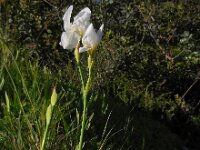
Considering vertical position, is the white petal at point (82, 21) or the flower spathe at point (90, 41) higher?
the white petal at point (82, 21)

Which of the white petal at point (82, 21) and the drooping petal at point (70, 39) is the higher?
the white petal at point (82, 21)

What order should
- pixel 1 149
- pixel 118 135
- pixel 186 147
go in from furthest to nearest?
pixel 186 147 → pixel 118 135 → pixel 1 149

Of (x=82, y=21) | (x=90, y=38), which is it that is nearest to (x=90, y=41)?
(x=90, y=38)

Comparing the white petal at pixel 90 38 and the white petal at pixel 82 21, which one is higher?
the white petal at pixel 82 21

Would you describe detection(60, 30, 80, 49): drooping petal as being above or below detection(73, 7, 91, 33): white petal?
below

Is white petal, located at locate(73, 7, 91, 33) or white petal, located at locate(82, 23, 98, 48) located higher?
white petal, located at locate(73, 7, 91, 33)

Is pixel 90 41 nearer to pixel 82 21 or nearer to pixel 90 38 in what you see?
pixel 90 38

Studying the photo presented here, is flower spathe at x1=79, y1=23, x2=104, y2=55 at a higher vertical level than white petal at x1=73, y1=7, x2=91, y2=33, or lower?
lower

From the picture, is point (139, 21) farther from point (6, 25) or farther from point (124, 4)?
point (6, 25)

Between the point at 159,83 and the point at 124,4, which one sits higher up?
the point at 124,4

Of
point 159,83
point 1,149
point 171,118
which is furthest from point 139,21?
point 1,149

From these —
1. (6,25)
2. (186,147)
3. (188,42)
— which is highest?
(6,25)
